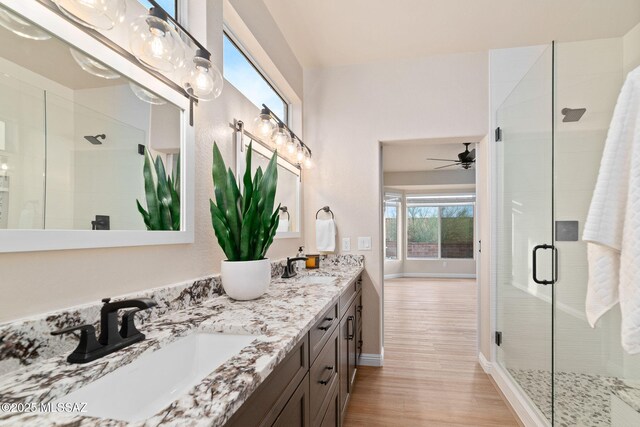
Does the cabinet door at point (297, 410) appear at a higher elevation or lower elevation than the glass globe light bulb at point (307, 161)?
lower

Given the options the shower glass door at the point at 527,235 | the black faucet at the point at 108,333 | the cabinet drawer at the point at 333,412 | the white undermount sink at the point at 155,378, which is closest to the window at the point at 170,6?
the black faucet at the point at 108,333

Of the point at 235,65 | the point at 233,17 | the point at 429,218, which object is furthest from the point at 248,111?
the point at 429,218

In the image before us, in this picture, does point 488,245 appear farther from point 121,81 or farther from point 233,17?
point 121,81

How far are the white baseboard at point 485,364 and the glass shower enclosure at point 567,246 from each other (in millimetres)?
441

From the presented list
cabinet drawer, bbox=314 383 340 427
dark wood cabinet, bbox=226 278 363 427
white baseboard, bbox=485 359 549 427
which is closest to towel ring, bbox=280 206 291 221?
dark wood cabinet, bbox=226 278 363 427

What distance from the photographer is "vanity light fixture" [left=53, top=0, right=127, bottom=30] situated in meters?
0.80

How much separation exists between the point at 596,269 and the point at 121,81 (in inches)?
64.8

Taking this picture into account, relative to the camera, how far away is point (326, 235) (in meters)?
2.83

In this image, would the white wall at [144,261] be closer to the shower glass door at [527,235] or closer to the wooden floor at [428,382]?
the wooden floor at [428,382]

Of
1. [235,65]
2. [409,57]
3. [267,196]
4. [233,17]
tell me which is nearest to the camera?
[267,196]

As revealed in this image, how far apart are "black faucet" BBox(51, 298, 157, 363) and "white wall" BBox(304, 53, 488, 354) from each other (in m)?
2.15

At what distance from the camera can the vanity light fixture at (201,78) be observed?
1221mm

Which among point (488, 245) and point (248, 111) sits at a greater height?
point (248, 111)

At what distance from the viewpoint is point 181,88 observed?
1.27 meters
